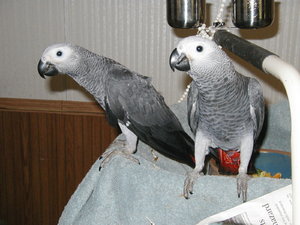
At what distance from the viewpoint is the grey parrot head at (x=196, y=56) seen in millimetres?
777

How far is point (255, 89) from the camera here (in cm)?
A: 90

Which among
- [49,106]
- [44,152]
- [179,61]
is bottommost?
[44,152]

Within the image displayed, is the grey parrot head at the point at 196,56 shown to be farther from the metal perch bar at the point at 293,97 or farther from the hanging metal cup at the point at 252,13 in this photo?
the metal perch bar at the point at 293,97

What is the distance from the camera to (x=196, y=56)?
2.56 feet

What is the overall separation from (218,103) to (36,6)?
47.2 inches

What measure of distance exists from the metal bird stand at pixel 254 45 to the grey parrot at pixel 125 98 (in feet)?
0.78

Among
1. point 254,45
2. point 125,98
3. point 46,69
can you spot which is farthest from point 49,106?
point 254,45

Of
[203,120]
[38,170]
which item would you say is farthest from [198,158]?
[38,170]

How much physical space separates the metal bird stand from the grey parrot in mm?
238

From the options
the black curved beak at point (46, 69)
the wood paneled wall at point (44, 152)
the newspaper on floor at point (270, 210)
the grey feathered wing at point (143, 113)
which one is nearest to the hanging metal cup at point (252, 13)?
the grey feathered wing at point (143, 113)

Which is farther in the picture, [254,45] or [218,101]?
[218,101]

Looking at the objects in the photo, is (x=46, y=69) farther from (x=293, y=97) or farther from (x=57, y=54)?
(x=293, y=97)

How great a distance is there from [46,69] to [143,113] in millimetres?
334

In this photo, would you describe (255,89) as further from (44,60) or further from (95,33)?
(95,33)
